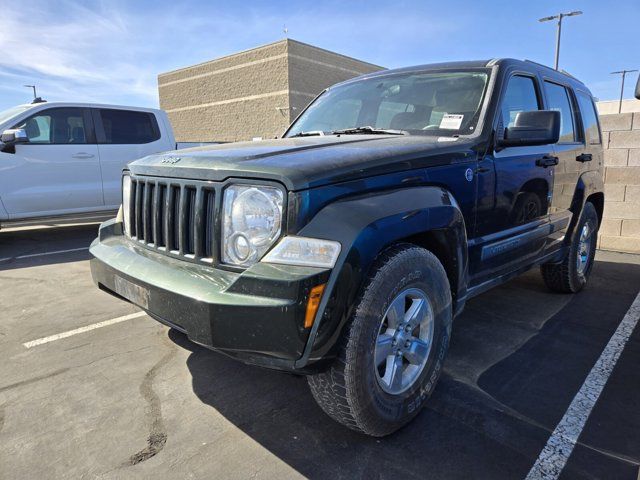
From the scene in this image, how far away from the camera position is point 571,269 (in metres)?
4.26

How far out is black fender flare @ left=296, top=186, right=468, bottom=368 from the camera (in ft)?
5.92

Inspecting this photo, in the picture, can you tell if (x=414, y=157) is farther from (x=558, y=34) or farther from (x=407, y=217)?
(x=558, y=34)

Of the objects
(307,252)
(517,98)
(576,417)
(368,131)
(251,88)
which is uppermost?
(251,88)

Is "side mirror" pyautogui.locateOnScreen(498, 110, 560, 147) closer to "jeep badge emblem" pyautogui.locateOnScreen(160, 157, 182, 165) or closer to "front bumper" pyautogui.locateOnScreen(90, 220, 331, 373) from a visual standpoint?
"front bumper" pyautogui.locateOnScreen(90, 220, 331, 373)

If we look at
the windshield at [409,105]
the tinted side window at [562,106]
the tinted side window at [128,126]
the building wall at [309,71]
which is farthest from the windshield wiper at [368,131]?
the building wall at [309,71]

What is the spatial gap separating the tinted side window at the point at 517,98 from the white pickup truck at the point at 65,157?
5.53 m

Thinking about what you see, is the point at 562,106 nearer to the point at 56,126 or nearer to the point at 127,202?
the point at 127,202

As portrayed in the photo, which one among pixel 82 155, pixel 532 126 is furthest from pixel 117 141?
pixel 532 126

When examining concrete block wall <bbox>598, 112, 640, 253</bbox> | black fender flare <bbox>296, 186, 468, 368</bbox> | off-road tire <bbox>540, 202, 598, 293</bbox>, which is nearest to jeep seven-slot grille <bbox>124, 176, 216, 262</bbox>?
black fender flare <bbox>296, 186, 468, 368</bbox>

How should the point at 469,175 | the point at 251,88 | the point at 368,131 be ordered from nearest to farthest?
the point at 469,175
the point at 368,131
the point at 251,88

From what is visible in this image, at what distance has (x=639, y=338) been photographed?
3.46 m

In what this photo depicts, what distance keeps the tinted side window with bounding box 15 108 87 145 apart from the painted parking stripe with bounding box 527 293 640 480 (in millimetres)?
6918

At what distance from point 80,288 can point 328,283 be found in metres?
3.74

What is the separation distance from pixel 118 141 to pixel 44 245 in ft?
6.20
